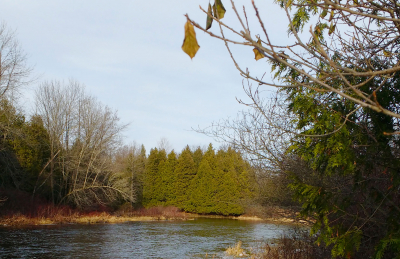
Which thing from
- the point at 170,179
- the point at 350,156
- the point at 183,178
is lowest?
the point at 350,156

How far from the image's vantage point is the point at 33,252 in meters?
12.2

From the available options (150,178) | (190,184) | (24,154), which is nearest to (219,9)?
(24,154)

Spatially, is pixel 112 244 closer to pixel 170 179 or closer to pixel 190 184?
pixel 170 179

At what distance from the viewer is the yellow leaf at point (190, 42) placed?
1327 millimetres

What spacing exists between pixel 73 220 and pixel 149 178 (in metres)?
18.3

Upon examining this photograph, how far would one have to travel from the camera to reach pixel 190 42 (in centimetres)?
134

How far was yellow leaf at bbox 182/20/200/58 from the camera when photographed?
1.33 metres

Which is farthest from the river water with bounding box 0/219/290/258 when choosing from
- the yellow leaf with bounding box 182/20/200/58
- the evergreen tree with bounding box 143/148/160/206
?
the evergreen tree with bounding box 143/148/160/206

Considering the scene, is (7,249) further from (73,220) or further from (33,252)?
(73,220)

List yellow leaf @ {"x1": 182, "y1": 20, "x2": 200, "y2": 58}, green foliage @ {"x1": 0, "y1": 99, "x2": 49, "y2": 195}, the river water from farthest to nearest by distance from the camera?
green foliage @ {"x1": 0, "y1": 99, "x2": 49, "y2": 195} < the river water < yellow leaf @ {"x1": 182, "y1": 20, "x2": 200, "y2": 58}

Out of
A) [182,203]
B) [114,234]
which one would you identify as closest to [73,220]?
[114,234]

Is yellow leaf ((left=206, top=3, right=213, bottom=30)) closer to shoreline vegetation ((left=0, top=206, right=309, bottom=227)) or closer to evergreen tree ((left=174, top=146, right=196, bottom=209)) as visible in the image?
shoreline vegetation ((left=0, top=206, right=309, bottom=227))

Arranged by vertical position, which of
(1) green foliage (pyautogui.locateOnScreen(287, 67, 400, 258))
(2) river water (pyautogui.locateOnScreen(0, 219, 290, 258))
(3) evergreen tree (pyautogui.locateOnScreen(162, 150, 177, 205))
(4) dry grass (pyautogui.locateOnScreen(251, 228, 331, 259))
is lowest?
(2) river water (pyautogui.locateOnScreen(0, 219, 290, 258))

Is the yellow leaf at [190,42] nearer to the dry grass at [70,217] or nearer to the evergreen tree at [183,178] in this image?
the dry grass at [70,217]
